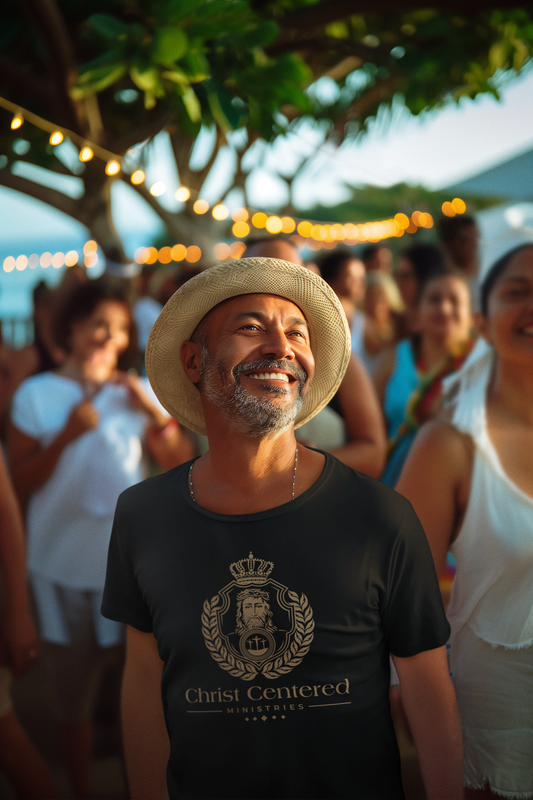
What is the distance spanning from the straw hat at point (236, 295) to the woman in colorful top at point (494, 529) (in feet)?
1.25

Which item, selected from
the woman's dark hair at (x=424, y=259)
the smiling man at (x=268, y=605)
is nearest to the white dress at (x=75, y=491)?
the smiling man at (x=268, y=605)

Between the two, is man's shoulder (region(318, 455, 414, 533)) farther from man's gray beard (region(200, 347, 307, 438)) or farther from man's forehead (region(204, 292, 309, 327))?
man's forehead (region(204, 292, 309, 327))

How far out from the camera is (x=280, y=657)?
129cm

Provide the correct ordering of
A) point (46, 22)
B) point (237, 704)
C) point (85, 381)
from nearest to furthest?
point (237, 704) → point (85, 381) → point (46, 22)

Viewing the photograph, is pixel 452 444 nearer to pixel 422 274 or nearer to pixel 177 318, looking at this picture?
pixel 177 318

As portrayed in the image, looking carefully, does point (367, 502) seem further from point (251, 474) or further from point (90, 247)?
point (90, 247)

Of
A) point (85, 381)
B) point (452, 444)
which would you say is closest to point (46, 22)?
point (85, 381)

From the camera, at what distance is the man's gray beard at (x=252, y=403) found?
137 centimetres

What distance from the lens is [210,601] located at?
4.31 ft

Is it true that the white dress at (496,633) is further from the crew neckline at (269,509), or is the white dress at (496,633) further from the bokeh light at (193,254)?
the bokeh light at (193,254)

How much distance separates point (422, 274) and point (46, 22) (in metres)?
2.74

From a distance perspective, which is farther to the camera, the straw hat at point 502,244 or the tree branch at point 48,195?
the tree branch at point 48,195

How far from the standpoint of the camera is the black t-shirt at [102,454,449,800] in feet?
4.21

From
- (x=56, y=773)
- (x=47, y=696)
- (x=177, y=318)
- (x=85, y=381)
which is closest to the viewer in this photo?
(x=177, y=318)
